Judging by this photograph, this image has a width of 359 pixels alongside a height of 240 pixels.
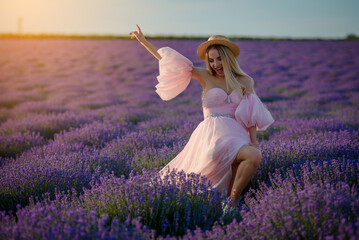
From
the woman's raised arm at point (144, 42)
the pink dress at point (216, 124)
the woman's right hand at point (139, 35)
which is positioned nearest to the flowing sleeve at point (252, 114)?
the pink dress at point (216, 124)

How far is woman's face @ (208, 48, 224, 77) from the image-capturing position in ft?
8.33

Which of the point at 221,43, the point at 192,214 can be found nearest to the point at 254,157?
the point at 192,214

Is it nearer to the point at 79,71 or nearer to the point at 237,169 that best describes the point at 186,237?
the point at 237,169

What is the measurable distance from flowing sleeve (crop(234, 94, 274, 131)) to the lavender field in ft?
1.38

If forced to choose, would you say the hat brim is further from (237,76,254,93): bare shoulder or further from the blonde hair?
(237,76,254,93): bare shoulder

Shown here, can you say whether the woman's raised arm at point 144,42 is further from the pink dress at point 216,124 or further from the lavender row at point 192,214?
the lavender row at point 192,214

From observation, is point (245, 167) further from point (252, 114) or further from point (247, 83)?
point (247, 83)

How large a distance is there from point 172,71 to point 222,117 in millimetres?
629

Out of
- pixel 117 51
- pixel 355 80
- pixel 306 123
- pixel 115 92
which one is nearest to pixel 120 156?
pixel 306 123

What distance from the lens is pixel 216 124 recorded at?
239 centimetres

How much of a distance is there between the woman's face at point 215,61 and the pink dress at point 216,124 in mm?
218

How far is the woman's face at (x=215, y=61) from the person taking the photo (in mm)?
2539

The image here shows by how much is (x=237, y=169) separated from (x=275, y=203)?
0.52m

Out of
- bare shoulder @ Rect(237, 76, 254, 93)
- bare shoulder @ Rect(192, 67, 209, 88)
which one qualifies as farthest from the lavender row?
bare shoulder @ Rect(192, 67, 209, 88)
